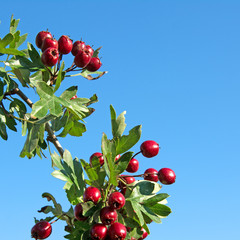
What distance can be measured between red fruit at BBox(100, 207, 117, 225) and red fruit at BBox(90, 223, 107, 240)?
26mm

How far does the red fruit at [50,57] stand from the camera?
1.98 meters

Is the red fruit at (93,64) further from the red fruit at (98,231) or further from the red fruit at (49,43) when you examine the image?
the red fruit at (98,231)

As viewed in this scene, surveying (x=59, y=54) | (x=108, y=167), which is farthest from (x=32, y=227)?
(x=59, y=54)

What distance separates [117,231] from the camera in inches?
69.9

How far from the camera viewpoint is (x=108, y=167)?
6.07 ft

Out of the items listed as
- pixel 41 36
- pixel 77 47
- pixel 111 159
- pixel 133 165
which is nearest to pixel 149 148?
pixel 133 165

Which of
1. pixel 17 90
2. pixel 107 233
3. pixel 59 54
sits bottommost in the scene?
pixel 107 233

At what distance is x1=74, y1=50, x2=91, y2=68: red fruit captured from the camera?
2.12 meters

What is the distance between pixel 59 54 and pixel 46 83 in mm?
253

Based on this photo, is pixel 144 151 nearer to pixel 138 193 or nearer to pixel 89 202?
pixel 138 193

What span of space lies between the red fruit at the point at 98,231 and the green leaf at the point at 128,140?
36 cm

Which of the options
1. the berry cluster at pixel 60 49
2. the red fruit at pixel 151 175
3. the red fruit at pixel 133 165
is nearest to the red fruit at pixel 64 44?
the berry cluster at pixel 60 49

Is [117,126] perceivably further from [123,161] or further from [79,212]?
[79,212]

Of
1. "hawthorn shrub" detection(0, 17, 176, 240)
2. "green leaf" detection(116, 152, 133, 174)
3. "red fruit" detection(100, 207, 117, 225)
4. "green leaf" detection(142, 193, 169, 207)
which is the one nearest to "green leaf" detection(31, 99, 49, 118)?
"hawthorn shrub" detection(0, 17, 176, 240)
